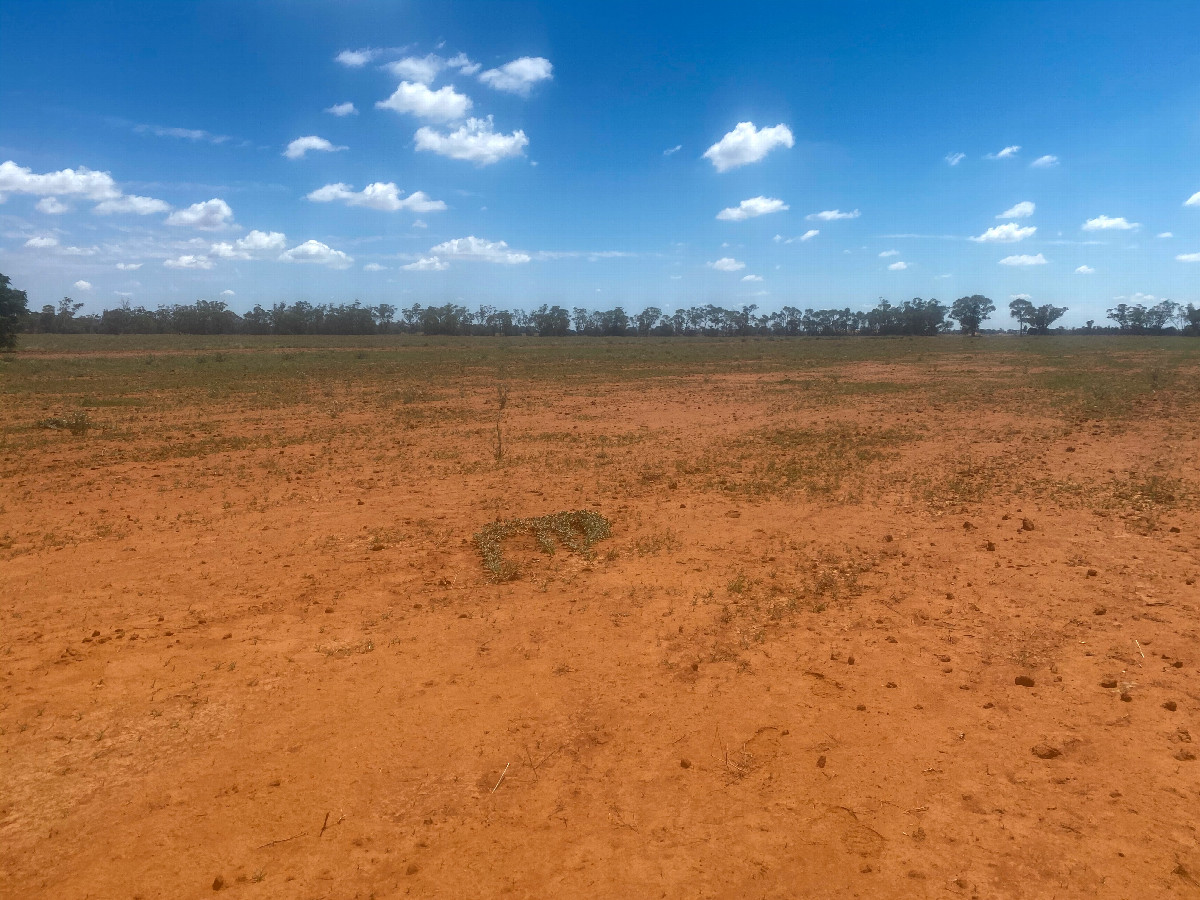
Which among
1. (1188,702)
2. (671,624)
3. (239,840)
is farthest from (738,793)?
(1188,702)

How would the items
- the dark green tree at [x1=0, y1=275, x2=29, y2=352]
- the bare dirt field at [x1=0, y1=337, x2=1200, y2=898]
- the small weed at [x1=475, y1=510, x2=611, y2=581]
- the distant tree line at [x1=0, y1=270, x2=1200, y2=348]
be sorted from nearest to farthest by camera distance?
the bare dirt field at [x1=0, y1=337, x2=1200, y2=898] → the small weed at [x1=475, y1=510, x2=611, y2=581] → the dark green tree at [x1=0, y1=275, x2=29, y2=352] → the distant tree line at [x1=0, y1=270, x2=1200, y2=348]

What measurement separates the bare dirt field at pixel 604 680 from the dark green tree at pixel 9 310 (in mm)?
31449

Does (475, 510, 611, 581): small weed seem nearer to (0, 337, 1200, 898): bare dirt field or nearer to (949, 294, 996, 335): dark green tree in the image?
(0, 337, 1200, 898): bare dirt field

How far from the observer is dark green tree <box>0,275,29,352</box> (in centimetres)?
3297

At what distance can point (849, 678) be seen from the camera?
4508 millimetres

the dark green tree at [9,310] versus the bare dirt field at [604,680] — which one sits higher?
the dark green tree at [9,310]

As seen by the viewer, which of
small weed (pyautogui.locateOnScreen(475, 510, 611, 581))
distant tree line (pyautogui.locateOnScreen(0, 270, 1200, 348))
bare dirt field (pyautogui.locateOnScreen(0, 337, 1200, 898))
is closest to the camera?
bare dirt field (pyautogui.locateOnScreen(0, 337, 1200, 898))

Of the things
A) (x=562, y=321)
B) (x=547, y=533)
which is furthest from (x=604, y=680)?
(x=562, y=321)

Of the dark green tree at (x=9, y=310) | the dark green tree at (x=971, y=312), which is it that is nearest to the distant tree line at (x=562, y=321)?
the dark green tree at (x=971, y=312)

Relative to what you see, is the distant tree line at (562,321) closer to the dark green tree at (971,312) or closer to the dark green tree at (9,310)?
the dark green tree at (971,312)

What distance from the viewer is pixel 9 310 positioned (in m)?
33.5

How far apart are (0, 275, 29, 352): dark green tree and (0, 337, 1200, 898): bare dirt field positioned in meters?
31.4

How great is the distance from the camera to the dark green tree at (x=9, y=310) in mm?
32969

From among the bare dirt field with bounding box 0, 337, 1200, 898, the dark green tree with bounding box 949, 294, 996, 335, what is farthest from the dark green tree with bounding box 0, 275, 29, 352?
the dark green tree with bounding box 949, 294, 996, 335
